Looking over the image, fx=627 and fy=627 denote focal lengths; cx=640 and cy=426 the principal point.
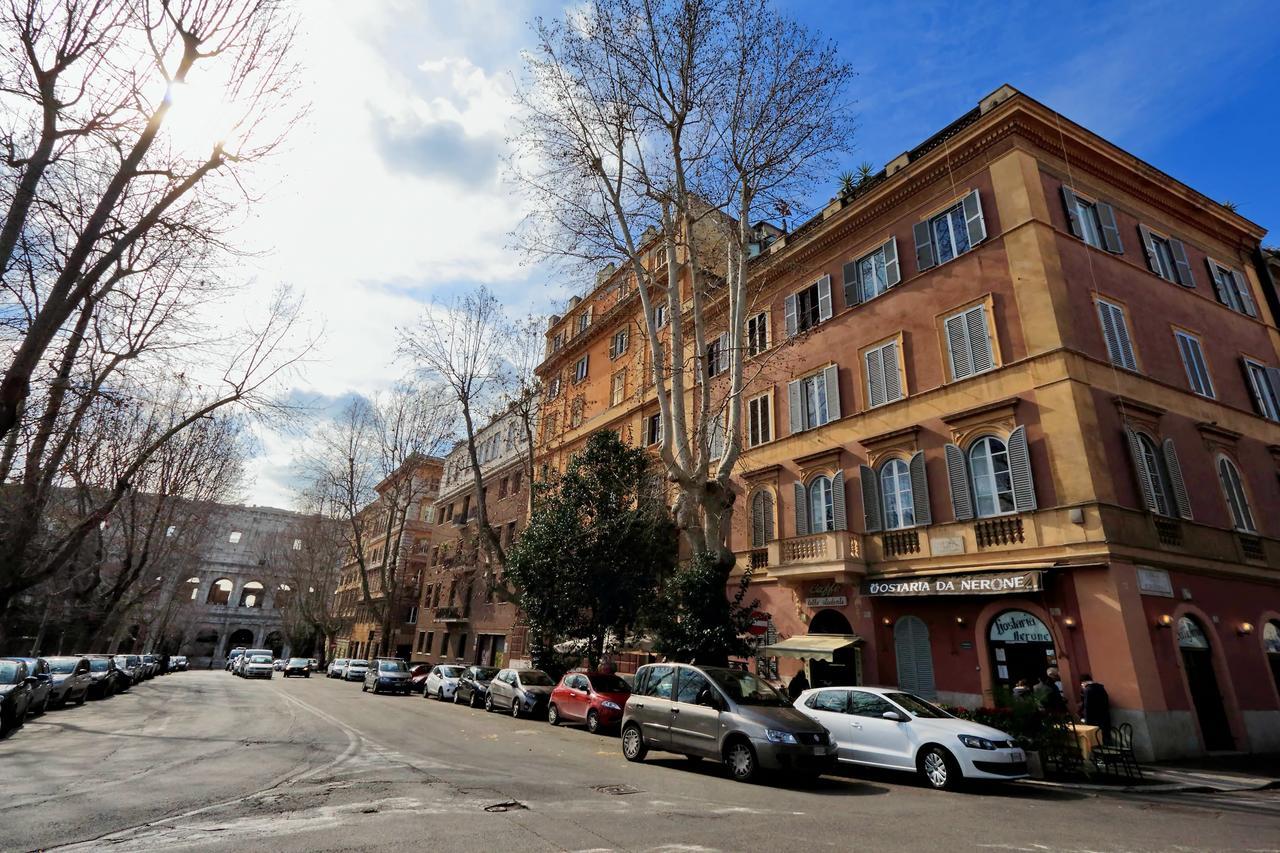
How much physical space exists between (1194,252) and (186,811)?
2754cm

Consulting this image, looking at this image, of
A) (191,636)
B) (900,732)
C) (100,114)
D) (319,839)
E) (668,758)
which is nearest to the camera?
(319,839)

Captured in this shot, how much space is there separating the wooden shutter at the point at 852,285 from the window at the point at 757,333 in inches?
146

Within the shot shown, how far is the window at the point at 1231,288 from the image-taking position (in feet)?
64.1

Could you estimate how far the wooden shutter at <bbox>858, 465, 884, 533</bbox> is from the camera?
17219mm

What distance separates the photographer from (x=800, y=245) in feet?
71.7

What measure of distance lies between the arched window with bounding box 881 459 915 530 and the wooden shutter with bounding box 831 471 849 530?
116 centimetres

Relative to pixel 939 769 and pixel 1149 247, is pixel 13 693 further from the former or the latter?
pixel 1149 247

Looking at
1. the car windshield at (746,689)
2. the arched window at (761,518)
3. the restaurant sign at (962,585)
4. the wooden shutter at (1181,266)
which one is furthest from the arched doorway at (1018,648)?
the wooden shutter at (1181,266)

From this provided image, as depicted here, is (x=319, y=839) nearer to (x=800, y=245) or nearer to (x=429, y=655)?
(x=800, y=245)

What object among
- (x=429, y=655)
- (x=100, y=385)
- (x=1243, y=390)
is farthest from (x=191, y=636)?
(x=1243, y=390)

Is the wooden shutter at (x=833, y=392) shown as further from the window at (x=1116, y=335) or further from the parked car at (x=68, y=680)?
the parked car at (x=68, y=680)

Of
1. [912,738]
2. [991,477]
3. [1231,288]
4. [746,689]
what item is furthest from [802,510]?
[1231,288]

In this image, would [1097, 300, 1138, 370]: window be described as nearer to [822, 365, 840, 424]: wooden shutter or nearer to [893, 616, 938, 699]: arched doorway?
[822, 365, 840, 424]: wooden shutter

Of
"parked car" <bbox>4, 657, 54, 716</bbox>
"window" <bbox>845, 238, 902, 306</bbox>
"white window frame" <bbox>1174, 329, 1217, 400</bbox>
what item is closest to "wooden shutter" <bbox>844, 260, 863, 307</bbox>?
"window" <bbox>845, 238, 902, 306</bbox>
